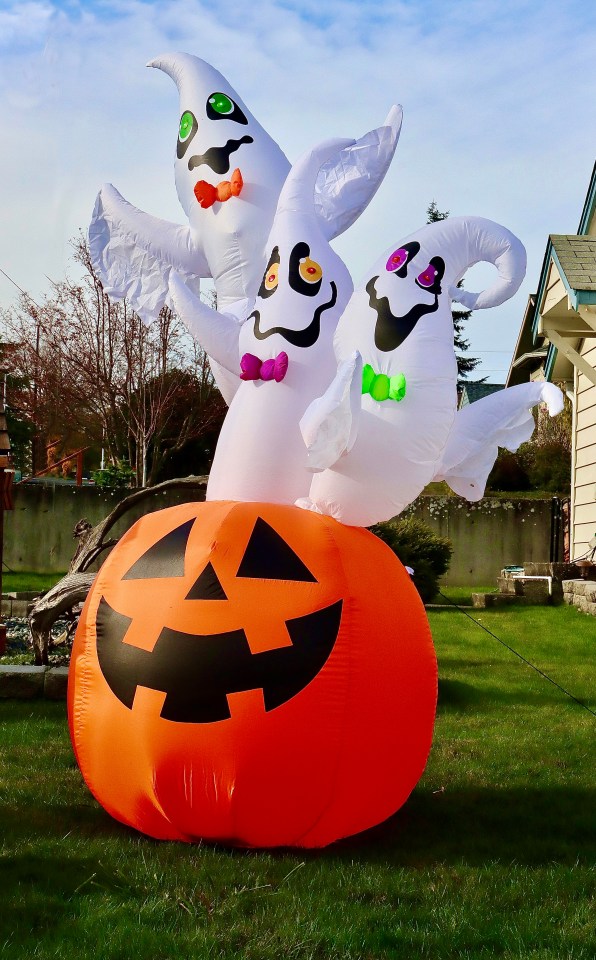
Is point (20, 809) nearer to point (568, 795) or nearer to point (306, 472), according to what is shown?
point (306, 472)

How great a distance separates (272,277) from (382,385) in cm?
102

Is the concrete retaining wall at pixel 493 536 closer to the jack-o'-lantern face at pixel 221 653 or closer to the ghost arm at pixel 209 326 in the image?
the ghost arm at pixel 209 326

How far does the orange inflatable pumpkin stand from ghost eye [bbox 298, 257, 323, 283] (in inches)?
52.1

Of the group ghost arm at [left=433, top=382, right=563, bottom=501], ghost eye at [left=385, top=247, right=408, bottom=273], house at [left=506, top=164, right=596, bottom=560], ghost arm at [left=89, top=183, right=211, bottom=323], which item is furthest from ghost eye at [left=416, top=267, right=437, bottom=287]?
house at [left=506, top=164, right=596, bottom=560]

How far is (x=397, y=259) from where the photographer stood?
506 centimetres

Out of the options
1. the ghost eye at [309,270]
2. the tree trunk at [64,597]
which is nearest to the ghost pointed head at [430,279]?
the ghost eye at [309,270]

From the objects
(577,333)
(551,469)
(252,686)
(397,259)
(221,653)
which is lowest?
(252,686)

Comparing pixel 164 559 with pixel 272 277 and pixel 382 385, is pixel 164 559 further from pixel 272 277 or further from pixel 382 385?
pixel 272 277

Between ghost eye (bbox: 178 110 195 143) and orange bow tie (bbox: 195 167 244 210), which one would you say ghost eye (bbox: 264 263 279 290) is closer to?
orange bow tie (bbox: 195 167 244 210)

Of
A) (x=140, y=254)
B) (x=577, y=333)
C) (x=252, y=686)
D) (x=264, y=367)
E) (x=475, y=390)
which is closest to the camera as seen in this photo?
(x=252, y=686)

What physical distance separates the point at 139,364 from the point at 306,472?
2076 cm

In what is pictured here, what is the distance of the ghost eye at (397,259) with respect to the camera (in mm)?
5043

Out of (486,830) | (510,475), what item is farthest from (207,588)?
(510,475)

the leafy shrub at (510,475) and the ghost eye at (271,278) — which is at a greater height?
the leafy shrub at (510,475)
